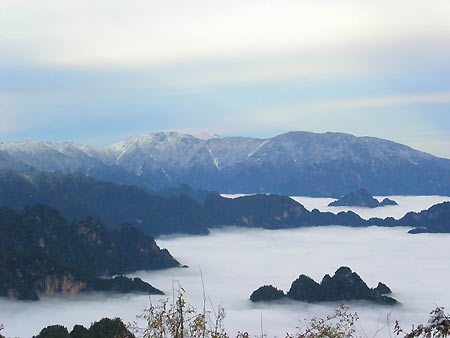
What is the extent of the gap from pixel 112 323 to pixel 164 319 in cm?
9626

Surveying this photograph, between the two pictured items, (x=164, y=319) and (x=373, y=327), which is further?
(x=373, y=327)

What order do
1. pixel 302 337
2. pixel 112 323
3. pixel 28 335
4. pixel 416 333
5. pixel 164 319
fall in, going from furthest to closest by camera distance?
1. pixel 28 335
2. pixel 112 323
3. pixel 164 319
4. pixel 302 337
5. pixel 416 333

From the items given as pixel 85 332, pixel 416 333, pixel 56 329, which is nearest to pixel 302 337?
pixel 416 333

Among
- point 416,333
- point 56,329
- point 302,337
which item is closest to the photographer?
point 416,333

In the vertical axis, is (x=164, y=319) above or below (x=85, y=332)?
above

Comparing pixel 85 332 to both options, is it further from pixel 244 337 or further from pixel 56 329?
pixel 244 337

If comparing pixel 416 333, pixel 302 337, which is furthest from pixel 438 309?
pixel 302 337

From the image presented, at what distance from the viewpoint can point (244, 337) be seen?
2228 cm

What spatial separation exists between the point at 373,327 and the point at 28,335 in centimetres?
10221

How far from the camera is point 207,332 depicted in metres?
23.3

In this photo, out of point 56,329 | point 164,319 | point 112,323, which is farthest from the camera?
point 56,329

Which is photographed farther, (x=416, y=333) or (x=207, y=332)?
(x=207, y=332)

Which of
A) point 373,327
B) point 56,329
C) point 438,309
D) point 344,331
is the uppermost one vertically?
point 438,309

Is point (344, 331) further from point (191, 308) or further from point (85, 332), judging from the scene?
point (85, 332)
